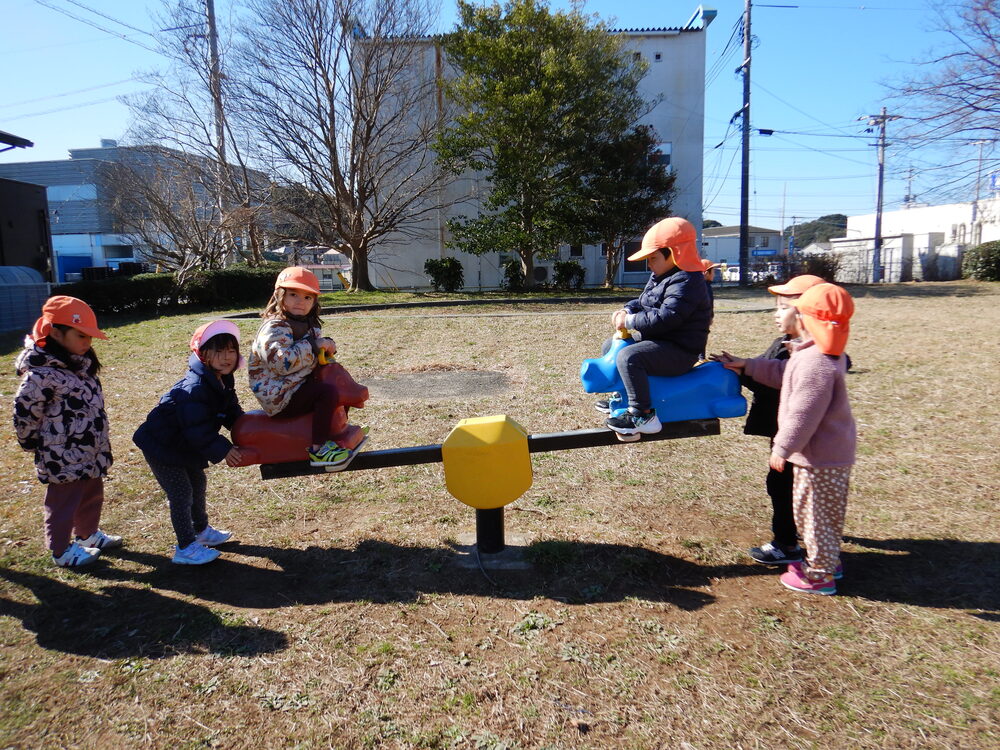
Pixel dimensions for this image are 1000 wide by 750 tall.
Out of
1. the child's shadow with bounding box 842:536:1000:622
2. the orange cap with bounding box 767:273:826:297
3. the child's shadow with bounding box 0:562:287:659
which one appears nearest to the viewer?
the child's shadow with bounding box 0:562:287:659

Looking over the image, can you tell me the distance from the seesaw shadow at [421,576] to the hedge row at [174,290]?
13.2 metres

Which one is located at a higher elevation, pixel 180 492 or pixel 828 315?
pixel 828 315

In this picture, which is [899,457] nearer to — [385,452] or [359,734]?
[385,452]

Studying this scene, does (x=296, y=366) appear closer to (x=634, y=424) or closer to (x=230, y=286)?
(x=634, y=424)

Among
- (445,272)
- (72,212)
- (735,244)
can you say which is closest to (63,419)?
(445,272)

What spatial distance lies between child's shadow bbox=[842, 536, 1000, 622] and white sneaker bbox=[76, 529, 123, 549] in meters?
4.12

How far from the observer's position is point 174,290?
A: 16.9 meters

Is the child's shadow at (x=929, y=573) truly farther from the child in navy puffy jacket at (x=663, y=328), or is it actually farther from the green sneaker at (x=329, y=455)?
the green sneaker at (x=329, y=455)

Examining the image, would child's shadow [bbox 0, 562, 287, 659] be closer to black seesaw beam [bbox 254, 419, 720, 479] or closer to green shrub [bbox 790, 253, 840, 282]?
black seesaw beam [bbox 254, 419, 720, 479]

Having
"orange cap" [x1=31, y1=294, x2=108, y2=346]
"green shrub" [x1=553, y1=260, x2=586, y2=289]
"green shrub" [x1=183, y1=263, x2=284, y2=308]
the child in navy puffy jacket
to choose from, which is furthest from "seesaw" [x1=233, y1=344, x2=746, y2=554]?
"green shrub" [x1=553, y1=260, x2=586, y2=289]

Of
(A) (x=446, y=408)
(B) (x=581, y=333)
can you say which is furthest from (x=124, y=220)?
(A) (x=446, y=408)

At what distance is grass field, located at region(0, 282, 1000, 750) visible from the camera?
2471 millimetres

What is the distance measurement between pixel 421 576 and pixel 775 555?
1966mm

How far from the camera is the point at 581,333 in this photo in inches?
480
